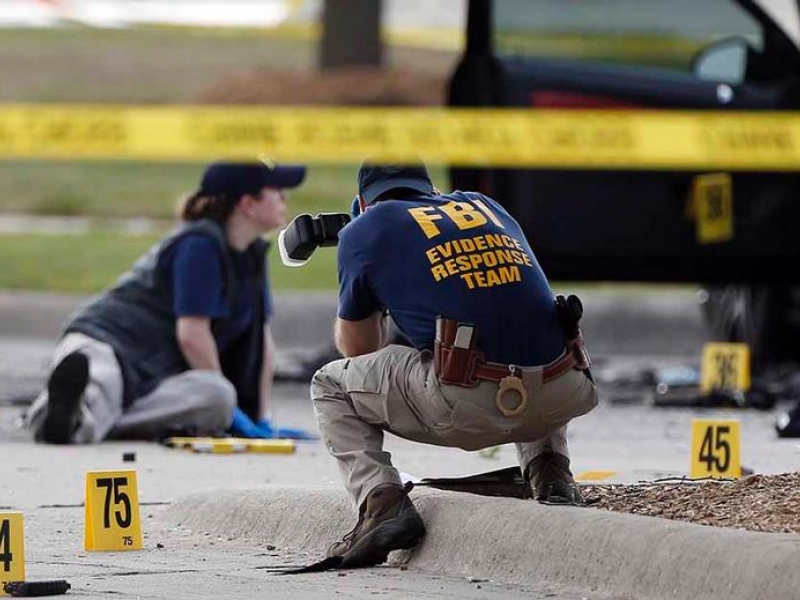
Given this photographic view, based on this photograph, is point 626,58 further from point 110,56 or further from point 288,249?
point 110,56

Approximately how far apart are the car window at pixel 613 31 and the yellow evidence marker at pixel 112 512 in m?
6.21

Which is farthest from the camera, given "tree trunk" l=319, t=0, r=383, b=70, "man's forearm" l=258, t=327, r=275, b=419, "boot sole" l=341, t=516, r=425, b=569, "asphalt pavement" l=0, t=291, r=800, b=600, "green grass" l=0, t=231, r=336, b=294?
"tree trunk" l=319, t=0, r=383, b=70

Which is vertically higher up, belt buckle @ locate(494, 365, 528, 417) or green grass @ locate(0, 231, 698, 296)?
belt buckle @ locate(494, 365, 528, 417)

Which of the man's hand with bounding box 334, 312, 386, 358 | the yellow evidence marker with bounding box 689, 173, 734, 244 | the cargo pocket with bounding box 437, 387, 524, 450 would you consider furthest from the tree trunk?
the cargo pocket with bounding box 437, 387, 524, 450

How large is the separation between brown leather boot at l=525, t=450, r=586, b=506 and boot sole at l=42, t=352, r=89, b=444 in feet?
10.1

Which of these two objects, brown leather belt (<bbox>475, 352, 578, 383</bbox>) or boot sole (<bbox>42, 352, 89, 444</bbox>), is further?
boot sole (<bbox>42, 352, 89, 444</bbox>)

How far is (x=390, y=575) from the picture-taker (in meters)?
5.72

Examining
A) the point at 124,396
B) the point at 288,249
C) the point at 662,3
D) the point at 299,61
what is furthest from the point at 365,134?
the point at 299,61

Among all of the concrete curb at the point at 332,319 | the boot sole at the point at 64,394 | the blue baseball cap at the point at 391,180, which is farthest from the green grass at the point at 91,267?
the blue baseball cap at the point at 391,180

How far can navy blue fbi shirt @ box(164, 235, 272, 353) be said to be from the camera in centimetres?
919

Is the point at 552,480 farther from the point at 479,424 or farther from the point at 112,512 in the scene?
the point at 112,512

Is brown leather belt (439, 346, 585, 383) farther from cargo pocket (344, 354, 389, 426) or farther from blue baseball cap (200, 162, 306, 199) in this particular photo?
blue baseball cap (200, 162, 306, 199)

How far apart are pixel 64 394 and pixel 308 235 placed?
290 cm

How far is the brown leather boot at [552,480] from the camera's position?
6012 mm
